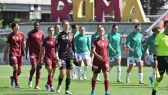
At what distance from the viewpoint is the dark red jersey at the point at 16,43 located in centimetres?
2067

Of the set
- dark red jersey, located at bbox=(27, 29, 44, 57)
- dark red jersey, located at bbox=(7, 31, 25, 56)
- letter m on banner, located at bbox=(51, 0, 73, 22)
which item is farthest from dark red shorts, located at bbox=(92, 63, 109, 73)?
letter m on banner, located at bbox=(51, 0, 73, 22)

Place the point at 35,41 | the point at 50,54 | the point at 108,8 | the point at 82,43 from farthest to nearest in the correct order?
the point at 108,8 → the point at 82,43 → the point at 35,41 → the point at 50,54

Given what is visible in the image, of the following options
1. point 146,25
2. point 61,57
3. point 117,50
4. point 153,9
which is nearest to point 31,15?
point 153,9

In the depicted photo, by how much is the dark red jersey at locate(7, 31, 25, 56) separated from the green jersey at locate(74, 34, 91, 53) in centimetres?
529

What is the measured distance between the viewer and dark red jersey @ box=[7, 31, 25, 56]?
2067 cm

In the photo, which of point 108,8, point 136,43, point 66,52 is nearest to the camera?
point 66,52

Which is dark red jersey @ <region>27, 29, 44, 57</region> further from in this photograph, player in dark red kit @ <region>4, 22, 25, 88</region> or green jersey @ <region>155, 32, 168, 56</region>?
green jersey @ <region>155, 32, 168, 56</region>

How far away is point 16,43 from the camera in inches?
818

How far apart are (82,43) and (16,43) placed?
5669 millimetres

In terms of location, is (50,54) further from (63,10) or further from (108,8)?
(63,10)

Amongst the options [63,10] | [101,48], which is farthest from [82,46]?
[63,10]

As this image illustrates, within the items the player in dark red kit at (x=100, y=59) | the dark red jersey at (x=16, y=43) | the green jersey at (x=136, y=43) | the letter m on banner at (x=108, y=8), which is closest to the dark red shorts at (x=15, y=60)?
the dark red jersey at (x=16, y=43)

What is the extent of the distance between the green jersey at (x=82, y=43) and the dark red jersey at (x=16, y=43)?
17.3ft

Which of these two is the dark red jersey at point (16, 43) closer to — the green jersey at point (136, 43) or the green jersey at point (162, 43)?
the green jersey at point (136, 43)
